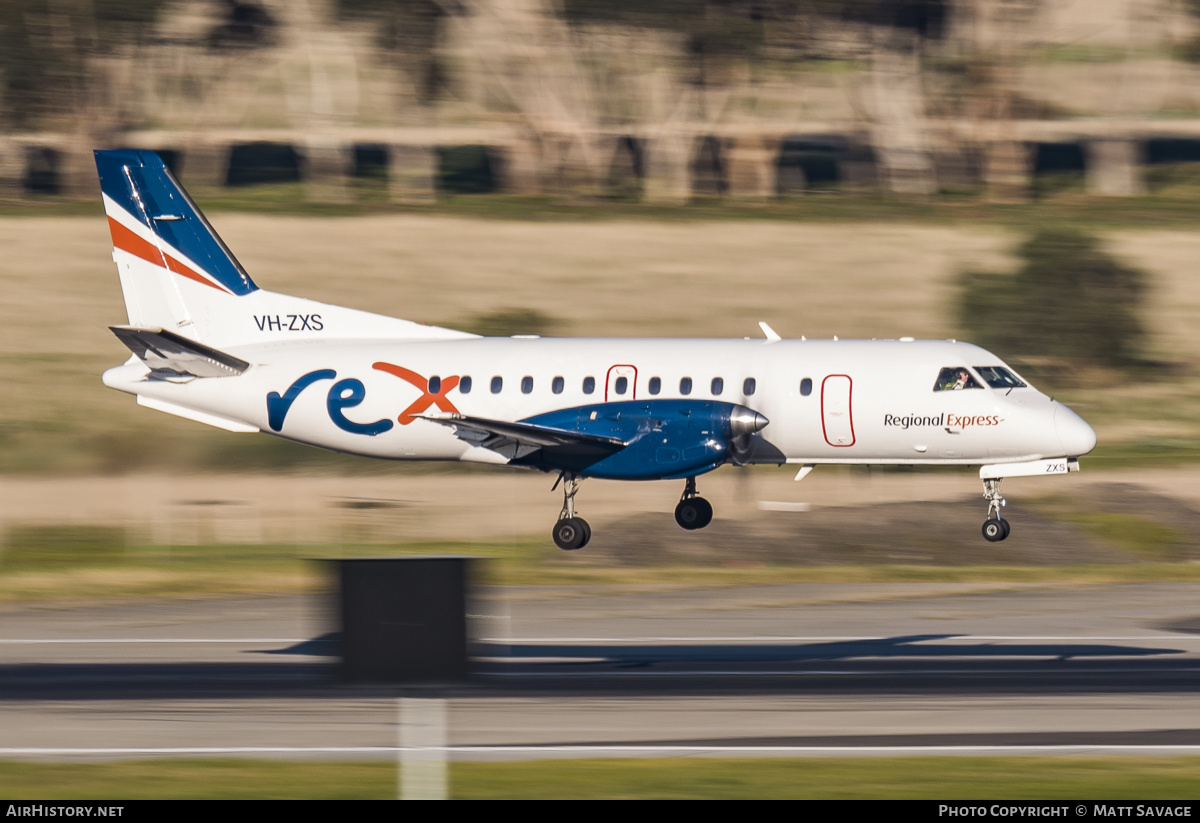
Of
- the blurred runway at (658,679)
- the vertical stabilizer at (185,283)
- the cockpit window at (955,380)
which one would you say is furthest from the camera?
the vertical stabilizer at (185,283)

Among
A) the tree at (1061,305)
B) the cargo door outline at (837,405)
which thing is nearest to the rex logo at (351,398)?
the cargo door outline at (837,405)

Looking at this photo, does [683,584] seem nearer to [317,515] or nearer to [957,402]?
[957,402]

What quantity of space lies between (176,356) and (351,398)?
3370 mm

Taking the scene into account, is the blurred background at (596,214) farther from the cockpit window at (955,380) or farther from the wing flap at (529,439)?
the cockpit window at (955,380)

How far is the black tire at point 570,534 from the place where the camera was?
3031cm

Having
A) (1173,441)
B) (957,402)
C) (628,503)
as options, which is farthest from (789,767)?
(1173,441)

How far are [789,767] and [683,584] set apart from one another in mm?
15602

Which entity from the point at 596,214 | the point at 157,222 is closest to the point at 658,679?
the point at 157,222

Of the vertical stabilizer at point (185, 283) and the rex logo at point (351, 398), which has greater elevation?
the vertical stabilizer at point (185, 283)

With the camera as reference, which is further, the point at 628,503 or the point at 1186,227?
the point at 1186,227

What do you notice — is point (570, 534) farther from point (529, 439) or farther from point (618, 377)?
point (618, 377)

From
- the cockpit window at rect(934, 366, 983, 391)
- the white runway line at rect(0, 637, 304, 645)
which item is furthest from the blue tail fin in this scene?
the cockpit window at rect(934, 366, 983, 391)

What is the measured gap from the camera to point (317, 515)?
128ft

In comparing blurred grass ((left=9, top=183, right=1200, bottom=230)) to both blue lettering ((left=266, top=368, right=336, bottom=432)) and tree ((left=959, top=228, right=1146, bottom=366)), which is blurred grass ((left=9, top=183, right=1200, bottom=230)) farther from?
blue lettering ((left=266, top=368, right=336, bottom=432))
